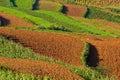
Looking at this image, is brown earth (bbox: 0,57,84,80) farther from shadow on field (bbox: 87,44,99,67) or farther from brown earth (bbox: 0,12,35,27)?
brown earth (bbox: 0,12,35,27)

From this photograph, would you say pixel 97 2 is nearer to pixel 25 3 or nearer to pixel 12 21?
A: pixel 25 3

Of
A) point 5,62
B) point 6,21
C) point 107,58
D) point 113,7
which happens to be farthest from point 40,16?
point 5,62

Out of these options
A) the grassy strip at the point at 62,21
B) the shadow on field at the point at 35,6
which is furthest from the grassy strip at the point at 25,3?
the grassy strip at the point at 62,21

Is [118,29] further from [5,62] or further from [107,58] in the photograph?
[5,62]

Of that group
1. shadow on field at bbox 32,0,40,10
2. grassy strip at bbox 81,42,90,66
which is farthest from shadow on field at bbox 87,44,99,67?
shadow on field at bbox 32,0,40,10

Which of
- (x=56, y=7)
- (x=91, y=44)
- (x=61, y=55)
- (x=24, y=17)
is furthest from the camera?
(x=56, y=7)

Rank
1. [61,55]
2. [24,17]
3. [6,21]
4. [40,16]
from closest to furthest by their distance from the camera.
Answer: [61,55], [6,21], [24,17], [40,16]

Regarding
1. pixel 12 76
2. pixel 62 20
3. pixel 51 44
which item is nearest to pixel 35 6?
pixel 62 20

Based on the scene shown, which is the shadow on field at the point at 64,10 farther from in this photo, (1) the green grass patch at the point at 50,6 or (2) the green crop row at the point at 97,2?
(2) the green crop row at the point at 97,2
